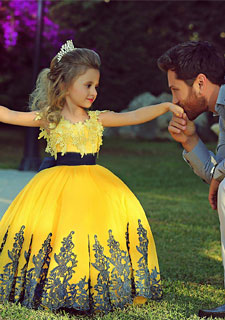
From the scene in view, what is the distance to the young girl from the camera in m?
3.72

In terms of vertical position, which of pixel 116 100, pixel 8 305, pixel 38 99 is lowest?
pixel 8 305

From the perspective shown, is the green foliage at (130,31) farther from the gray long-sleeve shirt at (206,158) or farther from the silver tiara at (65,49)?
the gray long-sleeve shirt at (206,158)

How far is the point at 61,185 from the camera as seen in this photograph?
3.89 m

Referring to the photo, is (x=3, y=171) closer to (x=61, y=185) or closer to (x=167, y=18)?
(x=61, y=185)

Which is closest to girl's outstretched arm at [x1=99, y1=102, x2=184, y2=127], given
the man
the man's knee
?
the man

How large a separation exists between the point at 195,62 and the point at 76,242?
135cm

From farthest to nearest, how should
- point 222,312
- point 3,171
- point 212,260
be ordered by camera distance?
point 3,171 < point 212,260 < point 222,312

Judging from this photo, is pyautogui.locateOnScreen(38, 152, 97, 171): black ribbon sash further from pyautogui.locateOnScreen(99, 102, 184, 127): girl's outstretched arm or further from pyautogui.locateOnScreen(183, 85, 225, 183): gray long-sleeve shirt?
pyautogui.locateOnScreen(183, 85, 225, 183): gray long-sleeve shirt

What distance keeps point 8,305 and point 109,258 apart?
654mm

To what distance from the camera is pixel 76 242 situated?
3.74 m

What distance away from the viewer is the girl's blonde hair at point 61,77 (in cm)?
404

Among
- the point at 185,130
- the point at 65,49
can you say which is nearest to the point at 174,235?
the point at 185,130

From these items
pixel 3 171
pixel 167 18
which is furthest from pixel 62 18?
pixel 3 171

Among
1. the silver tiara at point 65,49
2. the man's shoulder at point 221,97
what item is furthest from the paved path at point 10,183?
the man's shoulder at point 221,97
